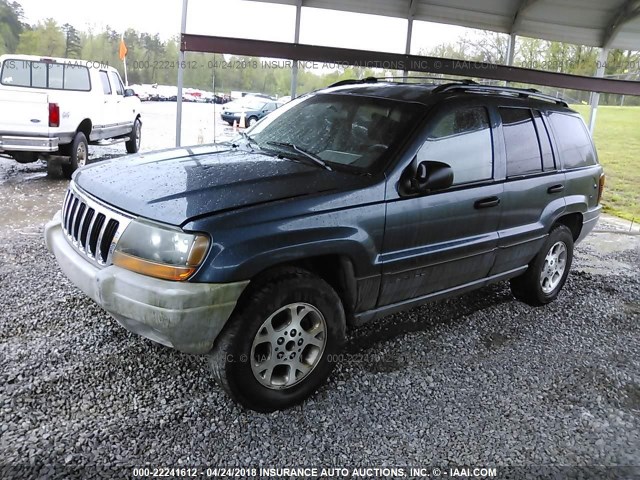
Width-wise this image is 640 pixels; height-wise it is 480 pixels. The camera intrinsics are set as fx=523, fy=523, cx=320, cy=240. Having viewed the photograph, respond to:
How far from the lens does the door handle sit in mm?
3822

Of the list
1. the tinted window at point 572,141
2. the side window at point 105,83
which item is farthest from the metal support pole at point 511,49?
the side window at point 105,83

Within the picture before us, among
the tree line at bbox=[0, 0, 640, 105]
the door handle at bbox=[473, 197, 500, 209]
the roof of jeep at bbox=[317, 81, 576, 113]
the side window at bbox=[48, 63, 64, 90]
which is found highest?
the tree line at bbox=[0, 0, 640, 105]

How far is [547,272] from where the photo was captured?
4961 mm

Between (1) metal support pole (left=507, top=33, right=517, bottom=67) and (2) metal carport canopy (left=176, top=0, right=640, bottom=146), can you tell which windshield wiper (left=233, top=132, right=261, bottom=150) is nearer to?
(2) metal carport canopy (left=176, top=0, right=640, bottom=146)

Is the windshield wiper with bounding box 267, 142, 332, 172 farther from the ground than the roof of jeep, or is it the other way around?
the roof of jeep

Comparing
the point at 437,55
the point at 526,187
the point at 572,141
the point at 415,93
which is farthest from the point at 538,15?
the point at 415,93

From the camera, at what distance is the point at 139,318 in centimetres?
269

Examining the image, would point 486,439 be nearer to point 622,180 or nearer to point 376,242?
point 376,242

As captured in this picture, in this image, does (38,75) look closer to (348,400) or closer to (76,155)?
(76,155)

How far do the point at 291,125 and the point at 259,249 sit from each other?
1724 mm

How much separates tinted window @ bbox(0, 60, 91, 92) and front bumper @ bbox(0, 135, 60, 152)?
1661 mm

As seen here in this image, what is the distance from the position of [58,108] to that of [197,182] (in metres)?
7.08

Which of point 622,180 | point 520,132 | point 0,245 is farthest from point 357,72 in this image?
point 622,180

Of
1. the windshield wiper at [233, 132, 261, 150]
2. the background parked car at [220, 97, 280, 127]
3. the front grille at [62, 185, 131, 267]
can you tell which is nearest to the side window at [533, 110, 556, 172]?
the windshield wiper at [233, 132, 261, 150]
